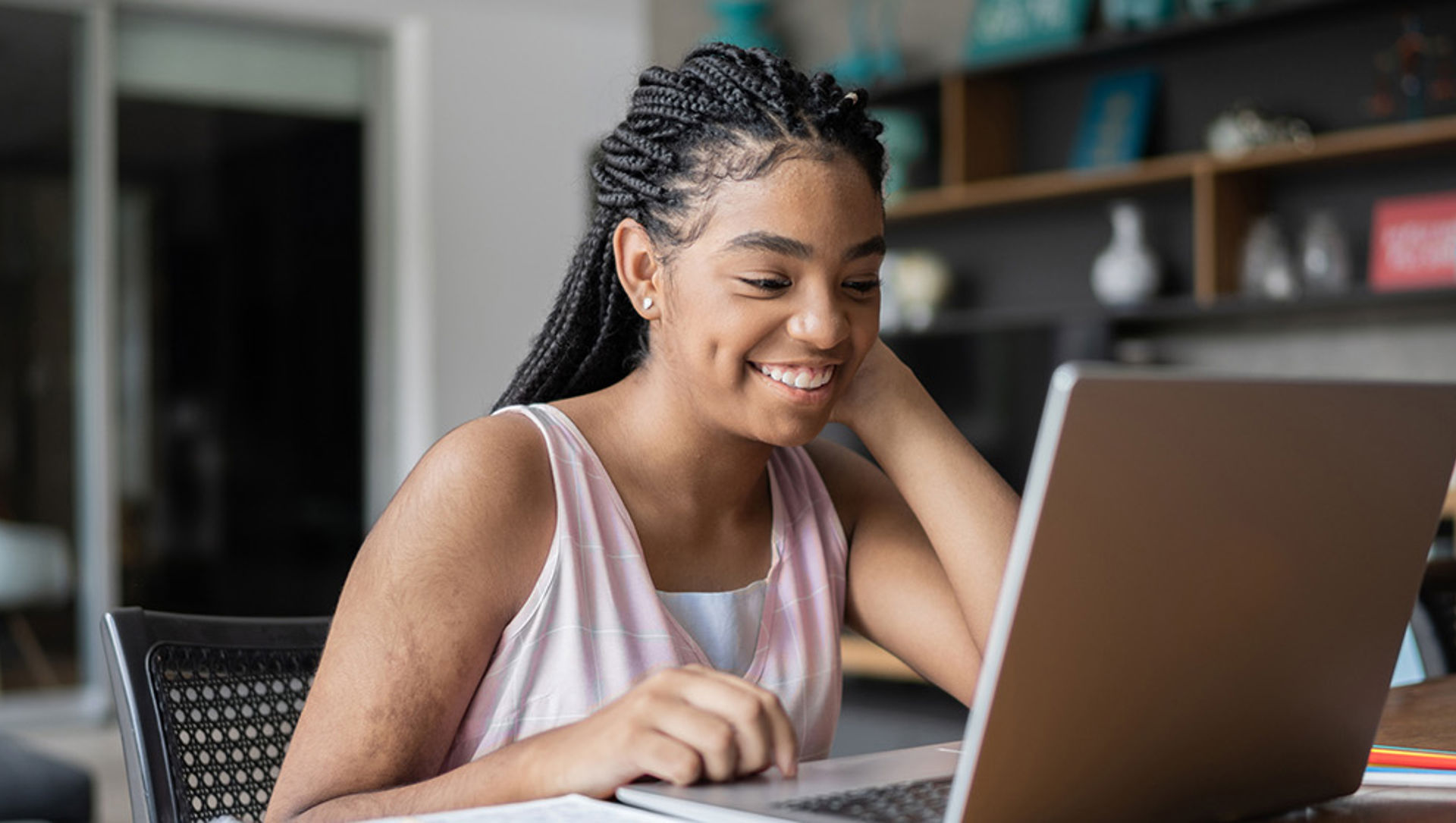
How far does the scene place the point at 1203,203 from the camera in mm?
3840

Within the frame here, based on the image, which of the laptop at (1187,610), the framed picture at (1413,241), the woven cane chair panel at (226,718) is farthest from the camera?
the framed picture at (1413,241)

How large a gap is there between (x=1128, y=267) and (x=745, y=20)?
162cm

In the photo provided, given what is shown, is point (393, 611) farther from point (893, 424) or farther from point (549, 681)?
point (893, 424)

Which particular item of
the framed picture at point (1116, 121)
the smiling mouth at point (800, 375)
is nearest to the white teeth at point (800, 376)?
the smiling mouth at point (800, 375)

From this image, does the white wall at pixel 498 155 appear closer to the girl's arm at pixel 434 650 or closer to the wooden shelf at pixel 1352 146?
the wooden shelf at pixel 1352 146

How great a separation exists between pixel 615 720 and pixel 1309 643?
0.36 metres

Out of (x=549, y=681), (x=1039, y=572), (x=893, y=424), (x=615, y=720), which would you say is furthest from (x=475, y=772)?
(x=893, y=424)

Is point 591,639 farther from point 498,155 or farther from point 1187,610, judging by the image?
point 498,155

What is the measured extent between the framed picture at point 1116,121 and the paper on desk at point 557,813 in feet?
11.7

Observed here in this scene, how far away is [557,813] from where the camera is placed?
31.3 inches

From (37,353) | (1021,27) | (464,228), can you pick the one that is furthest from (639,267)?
(464,228)

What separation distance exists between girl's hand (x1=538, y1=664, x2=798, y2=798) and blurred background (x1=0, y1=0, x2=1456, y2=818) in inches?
119

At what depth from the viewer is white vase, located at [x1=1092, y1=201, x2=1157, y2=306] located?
159 inches

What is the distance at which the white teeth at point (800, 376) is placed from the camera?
1.18 meters
